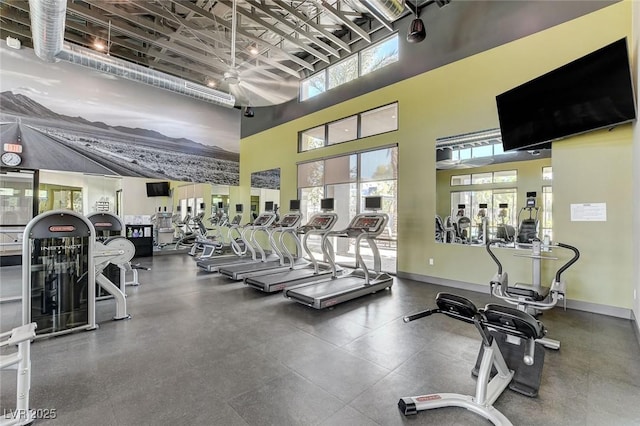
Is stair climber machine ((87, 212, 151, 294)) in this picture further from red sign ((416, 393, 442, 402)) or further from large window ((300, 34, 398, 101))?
large window ((300, 34, 398, 101))

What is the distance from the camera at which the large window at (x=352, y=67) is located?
7004 millimetres

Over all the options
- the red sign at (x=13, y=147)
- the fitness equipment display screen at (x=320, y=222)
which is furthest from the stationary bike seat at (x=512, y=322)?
the red sign at (x=13, y=147)

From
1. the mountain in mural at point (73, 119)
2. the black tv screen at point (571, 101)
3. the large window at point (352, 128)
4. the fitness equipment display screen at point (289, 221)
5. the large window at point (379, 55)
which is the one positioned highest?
the large window at point (379, 55)

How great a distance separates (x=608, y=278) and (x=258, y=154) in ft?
33.0

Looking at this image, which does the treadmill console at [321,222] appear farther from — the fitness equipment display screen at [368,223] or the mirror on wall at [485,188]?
→ the mirror on wall at [485,188]

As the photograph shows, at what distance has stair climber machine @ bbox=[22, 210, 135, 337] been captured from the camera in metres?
3.13

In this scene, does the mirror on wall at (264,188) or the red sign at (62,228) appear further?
the mirror on wall at (264,188)

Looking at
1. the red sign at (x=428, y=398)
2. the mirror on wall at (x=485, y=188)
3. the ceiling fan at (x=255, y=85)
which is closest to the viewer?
the red sign at (x=428, y=398)

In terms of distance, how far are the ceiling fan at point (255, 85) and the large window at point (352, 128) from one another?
1.39 metres

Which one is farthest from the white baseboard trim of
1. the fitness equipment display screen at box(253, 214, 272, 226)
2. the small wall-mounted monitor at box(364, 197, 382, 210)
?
the fitness equipment display screen at box(253, 214, 272, 226)

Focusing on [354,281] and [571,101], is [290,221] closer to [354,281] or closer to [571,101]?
[354,281]

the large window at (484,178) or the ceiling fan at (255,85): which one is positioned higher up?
the ceiling fan at (255,85)

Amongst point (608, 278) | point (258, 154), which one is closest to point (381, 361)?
point (608, 278)

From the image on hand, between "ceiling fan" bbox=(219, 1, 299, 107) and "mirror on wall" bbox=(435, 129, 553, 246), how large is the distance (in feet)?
15.0
